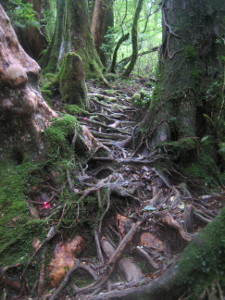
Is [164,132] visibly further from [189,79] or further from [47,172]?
[47,172]

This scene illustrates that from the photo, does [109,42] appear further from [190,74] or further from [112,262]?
[112,262]

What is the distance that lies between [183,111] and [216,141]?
0.77m

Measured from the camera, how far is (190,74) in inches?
183

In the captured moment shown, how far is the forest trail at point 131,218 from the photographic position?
2.70 metres

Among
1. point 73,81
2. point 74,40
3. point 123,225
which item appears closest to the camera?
point 123,225

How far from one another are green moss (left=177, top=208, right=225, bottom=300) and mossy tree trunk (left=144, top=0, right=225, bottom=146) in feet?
7.98

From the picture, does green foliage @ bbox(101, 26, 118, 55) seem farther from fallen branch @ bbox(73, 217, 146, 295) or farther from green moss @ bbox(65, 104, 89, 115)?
fallen branch @ bbox(73, 217, 146, 295)

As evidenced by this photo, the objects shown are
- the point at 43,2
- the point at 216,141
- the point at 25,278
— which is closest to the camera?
A: the point at 25,278

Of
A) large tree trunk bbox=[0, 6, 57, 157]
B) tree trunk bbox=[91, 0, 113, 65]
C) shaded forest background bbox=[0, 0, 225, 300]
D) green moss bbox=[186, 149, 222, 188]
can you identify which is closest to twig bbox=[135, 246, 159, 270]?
shaded forest background bbox=[0, 0, 225, 300]

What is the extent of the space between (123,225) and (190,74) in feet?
9.56

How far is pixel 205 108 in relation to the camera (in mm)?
4598

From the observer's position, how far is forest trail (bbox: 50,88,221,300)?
2.70m

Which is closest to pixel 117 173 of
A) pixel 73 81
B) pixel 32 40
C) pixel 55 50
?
pixel 73 81

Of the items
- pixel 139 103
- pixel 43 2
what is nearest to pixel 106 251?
pixel 139 103
